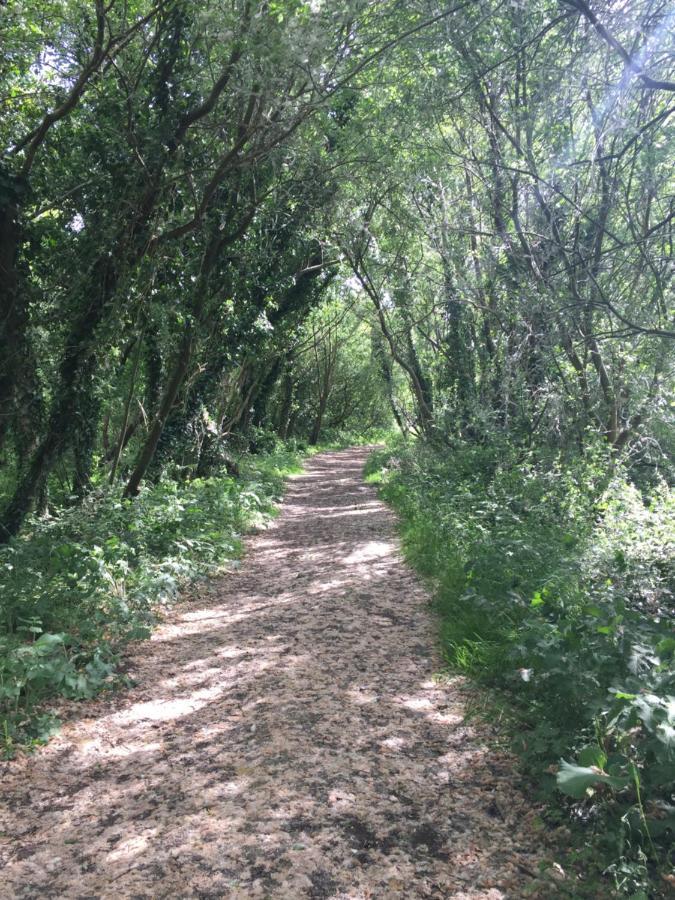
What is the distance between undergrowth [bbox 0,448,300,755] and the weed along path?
0.93 feet

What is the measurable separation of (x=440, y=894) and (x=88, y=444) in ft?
27.7

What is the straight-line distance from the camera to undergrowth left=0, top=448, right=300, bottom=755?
13.8 ft

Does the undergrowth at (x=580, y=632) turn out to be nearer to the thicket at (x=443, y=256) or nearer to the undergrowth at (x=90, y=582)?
the thicket at (x=443, y=256)

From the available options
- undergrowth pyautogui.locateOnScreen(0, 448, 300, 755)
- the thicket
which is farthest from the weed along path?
the thicket

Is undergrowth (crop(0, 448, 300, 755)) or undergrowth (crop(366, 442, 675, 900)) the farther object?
undergrowth (crop(0, 448, 300, 755))

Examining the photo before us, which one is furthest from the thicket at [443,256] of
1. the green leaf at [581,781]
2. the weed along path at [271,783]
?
the weed along path at [271,783]

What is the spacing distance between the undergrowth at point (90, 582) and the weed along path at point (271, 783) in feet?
0.93

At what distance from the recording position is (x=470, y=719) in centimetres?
423

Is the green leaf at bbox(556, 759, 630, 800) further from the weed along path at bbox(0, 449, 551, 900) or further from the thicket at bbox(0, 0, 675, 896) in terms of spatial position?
the weed along path at bbox(0, 449, 551, 900)

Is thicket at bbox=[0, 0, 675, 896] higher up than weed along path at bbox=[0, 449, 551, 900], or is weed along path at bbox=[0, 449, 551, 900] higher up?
thicket at bbox=[0, 0, 675, 896]

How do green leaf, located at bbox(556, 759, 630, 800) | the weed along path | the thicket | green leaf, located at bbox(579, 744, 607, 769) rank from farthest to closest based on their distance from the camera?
the thicket
the weed along path
green leaf, located at bbox(579, 744, 607, 769)
green leaf, located at bbox(556, 759, 630, 800)

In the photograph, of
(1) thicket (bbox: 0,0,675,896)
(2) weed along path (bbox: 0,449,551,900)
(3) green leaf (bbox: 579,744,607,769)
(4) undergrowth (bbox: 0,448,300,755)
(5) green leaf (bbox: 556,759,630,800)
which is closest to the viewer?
(5) green leaf (bbox: 556,759,630,800)

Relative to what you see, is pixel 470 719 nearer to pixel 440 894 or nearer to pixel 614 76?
pixel 440 894

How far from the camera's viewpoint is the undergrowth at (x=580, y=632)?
2695mm
